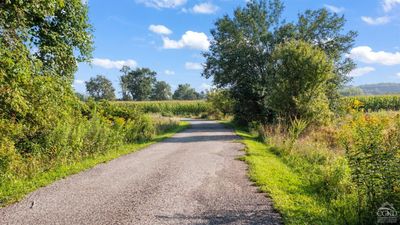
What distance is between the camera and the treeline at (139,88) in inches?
4738

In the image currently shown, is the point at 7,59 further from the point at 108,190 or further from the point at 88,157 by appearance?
the point at 88,157

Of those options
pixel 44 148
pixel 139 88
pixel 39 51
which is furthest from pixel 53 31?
pixel 139 88

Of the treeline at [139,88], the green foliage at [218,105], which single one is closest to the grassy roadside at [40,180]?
the green foliage at [218,105]

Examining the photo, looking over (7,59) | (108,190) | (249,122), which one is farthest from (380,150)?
(249,122)

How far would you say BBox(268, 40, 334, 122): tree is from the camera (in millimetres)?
19312

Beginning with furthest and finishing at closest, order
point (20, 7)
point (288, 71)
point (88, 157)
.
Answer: point (288, 71)
point (88, 157)
point (20, 7)

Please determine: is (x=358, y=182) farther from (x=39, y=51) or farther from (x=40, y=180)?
(x=39, y=51)

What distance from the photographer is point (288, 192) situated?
8.07m

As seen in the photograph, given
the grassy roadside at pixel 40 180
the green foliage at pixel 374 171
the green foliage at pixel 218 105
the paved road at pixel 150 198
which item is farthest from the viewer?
the green foliage at pixel 218 105

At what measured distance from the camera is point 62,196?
768 cm

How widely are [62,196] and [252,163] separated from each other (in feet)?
20.3

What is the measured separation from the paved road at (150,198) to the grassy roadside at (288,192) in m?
0.28

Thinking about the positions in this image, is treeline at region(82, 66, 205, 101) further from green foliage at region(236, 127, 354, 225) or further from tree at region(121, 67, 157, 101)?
green foliage at region(236, 127, 354, 225)

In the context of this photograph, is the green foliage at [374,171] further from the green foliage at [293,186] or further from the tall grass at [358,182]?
the green foliage at [293,186]
